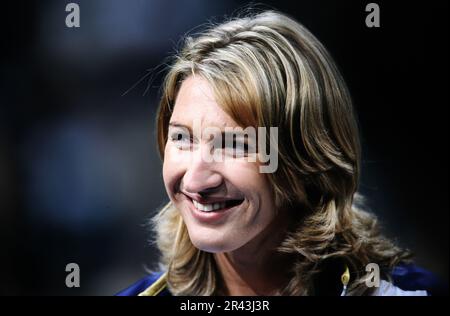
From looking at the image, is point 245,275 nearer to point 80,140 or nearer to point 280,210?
point 280,210

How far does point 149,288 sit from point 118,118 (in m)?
0.47

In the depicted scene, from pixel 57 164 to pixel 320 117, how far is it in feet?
2.46

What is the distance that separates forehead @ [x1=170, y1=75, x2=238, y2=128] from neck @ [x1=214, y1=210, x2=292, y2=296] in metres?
0.31

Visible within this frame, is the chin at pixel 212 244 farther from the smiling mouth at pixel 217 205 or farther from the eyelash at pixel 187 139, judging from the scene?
the eyelash at pixel 187 139

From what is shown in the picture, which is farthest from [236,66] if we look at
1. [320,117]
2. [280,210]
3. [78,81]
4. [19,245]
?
[19,245]

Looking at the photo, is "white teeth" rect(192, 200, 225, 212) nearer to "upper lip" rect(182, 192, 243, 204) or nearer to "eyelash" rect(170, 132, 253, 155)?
"upper lip" rect(182, 192, 243, 204)

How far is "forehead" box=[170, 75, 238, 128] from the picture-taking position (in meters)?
1.06

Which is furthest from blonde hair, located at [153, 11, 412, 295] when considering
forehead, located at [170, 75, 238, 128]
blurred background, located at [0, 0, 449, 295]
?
blurred background, located at [0, 0, 449, 295]

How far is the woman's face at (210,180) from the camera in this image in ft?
3.54

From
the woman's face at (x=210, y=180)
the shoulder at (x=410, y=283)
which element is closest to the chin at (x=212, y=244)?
the woman's face at (x=210, y=180)

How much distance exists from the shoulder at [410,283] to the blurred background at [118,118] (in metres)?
0.08

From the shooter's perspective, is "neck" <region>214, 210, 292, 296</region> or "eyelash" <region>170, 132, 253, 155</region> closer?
"eyelash" <region>170, 132, 253, 155</region>

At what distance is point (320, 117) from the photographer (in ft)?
3.67

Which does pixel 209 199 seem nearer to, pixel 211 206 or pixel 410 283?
pixel 211 206
